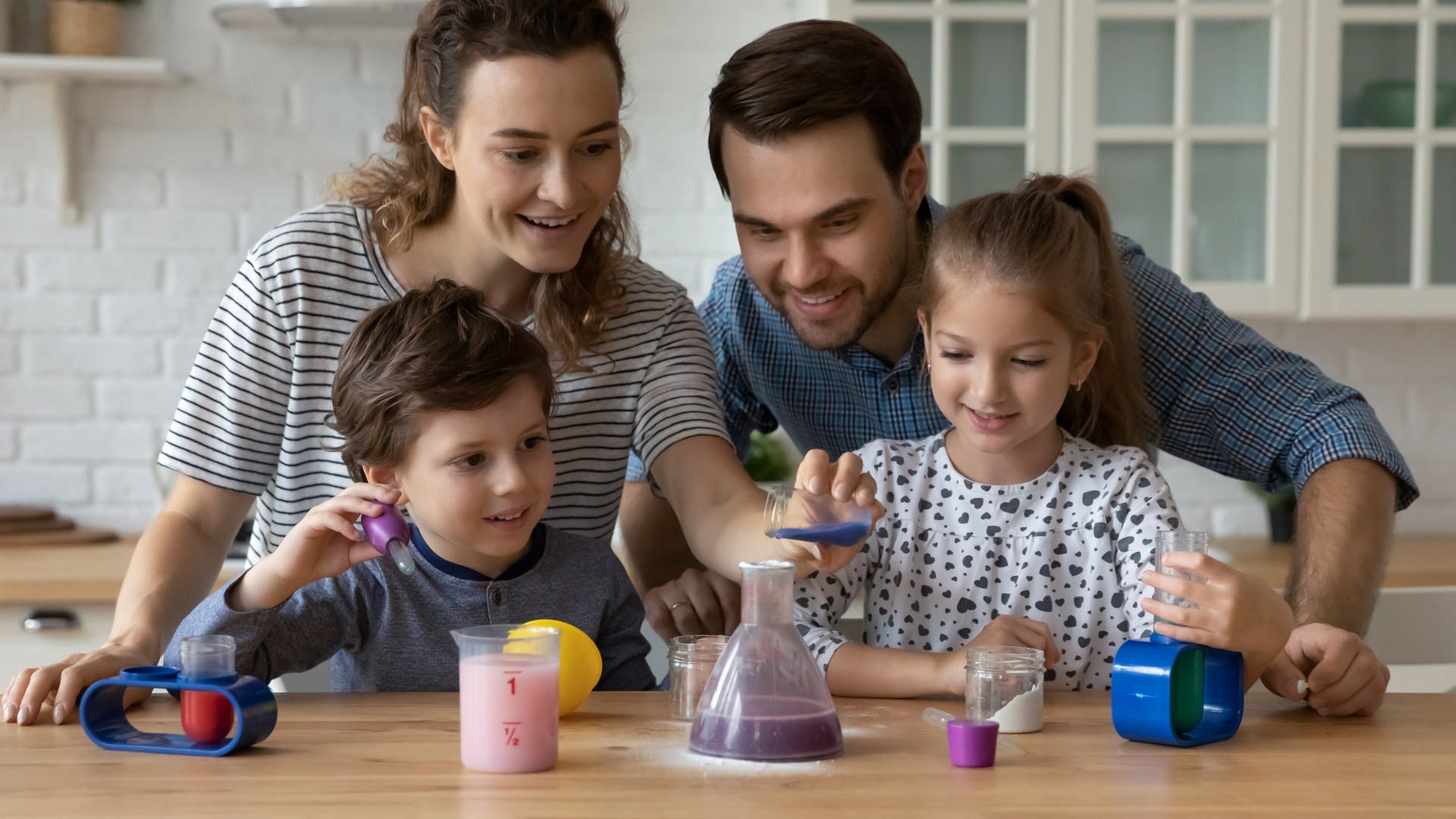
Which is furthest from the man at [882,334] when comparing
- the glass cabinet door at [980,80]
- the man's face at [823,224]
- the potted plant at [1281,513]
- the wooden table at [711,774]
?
the potted plant at [1281,513]

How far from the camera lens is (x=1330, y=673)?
1.34 meters

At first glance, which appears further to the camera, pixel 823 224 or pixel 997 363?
pixel 823 224

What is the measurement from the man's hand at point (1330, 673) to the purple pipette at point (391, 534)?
0.84 metres

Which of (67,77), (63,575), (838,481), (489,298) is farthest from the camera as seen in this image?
(67,77)

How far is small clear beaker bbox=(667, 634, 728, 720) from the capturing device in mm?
1311

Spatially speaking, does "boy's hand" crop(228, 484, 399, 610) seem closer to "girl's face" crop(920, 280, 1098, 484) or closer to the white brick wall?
"girl's face" crop(920, 280, 1098, 484)

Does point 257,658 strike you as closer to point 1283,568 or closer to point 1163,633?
point 1163,633

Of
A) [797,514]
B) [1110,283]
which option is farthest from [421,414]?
[1110,283]

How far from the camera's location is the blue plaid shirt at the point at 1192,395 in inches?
76.4

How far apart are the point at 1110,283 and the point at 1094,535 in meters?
0.32

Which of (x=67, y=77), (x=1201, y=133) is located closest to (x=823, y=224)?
(x=1201, y=133)

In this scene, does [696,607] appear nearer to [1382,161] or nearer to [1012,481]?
[1012,481]

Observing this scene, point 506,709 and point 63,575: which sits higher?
point 506,709

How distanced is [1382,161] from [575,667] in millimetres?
2443
